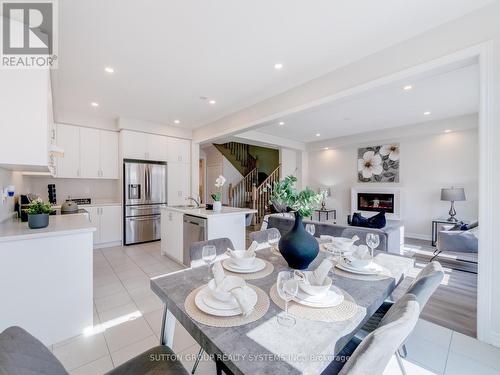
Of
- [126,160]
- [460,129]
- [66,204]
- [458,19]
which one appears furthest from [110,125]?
[460,129]

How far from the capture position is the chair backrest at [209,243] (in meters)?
1.68

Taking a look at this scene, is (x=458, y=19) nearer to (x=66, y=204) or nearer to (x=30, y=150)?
(x=30, y=150)

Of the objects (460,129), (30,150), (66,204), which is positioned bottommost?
(66,204)

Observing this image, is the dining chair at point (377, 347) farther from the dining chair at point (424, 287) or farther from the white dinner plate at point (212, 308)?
the white dinner plate at point (212, 308)

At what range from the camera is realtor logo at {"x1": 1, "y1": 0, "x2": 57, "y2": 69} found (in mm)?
1754

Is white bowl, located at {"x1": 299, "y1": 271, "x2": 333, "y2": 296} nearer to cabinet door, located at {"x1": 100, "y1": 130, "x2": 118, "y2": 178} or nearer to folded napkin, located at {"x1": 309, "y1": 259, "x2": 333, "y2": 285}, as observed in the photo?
folded napkin, located at {"x1": 309, "y1": 259, "x2": 333, "y2": 285}

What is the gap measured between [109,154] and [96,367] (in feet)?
14.0

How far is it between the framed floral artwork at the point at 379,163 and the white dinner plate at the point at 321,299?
5856 mm

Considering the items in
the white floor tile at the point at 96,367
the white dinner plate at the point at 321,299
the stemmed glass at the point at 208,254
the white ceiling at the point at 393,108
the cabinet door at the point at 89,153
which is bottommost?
the white floor tile at the point at 96,367

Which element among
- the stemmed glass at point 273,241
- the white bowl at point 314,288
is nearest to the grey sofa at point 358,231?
the stemmed glass at point 273,241

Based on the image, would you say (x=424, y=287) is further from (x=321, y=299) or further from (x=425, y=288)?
(x=321, y=299)

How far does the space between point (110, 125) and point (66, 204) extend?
6.67 feet

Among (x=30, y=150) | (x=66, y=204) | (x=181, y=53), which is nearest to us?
(x=30, y=150)

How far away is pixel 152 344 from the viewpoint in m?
1.84
